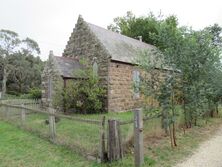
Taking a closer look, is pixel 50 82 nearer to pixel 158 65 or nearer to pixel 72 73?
pixel 72 73

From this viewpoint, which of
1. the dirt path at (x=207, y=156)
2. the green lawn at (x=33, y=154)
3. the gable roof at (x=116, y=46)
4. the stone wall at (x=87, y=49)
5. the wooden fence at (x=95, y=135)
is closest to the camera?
the wooden fence at (x=95, y=135)

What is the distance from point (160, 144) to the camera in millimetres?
9164

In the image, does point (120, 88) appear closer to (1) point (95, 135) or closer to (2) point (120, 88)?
(2) point (120, 88)

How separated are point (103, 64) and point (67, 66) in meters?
2.51

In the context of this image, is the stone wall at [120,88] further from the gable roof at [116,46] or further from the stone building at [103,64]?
the gable roof at [116,46]

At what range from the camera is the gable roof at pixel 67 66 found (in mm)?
18547

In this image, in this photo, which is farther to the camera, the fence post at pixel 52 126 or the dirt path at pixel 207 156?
the fence post at pixel 52 126

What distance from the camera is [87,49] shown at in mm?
20297

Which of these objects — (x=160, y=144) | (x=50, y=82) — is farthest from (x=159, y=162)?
(x=50, y=82)

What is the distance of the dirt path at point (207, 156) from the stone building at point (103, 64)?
853 centimetres

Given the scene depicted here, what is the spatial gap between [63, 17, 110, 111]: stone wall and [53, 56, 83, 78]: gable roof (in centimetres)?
81

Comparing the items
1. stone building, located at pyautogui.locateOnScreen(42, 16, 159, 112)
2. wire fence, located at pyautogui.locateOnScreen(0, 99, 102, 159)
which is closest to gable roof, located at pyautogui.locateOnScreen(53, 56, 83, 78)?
stone building, located at pyautogui.locateOnScreen(42, 16, 159, 112)

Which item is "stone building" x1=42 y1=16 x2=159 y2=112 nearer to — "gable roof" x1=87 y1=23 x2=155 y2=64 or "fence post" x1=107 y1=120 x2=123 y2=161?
"gable roof" x1=87 y1=23 x2=155 y2=64

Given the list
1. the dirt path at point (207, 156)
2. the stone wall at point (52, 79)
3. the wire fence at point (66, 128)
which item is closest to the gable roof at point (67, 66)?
the stone wall at point (52, 79)
